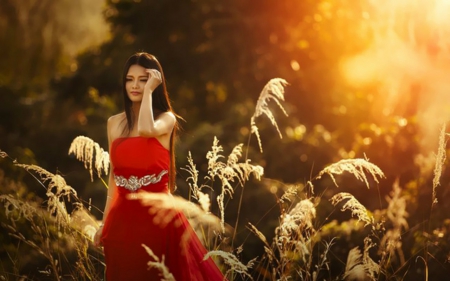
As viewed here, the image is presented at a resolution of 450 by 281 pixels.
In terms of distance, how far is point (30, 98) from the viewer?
970cm

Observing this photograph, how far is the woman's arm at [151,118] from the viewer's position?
326 cm

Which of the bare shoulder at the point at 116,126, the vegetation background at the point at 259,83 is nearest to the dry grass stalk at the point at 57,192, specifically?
the bare shoulder at the point at 116,126

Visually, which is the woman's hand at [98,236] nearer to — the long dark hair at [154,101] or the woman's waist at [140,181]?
the woman's waist at [140,181]

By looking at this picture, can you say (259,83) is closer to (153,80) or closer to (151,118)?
(153,80)

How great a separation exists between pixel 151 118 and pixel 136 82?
309 millimetres

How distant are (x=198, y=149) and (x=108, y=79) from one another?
2.25 m

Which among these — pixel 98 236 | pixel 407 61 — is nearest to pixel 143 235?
pixel 98 236

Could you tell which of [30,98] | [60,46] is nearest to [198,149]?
[30,98]

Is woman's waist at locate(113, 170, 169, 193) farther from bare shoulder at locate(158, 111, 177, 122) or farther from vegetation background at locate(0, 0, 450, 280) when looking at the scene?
vegetation background at locate(0, 0, 450, 280)

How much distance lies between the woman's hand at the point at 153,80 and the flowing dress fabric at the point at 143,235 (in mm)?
256

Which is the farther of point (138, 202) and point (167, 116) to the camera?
point (167, 116)

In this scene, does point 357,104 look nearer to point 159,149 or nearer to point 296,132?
point 296,132

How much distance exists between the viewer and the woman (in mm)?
3180

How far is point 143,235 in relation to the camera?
10.4 ft
